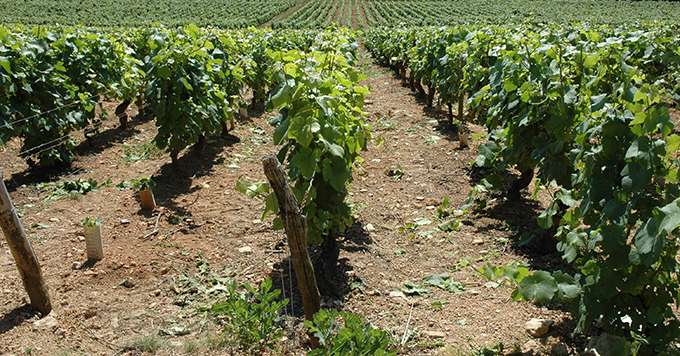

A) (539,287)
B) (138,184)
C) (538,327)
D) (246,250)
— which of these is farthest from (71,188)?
(539,287)

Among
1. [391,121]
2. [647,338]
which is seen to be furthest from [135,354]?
[391,121]

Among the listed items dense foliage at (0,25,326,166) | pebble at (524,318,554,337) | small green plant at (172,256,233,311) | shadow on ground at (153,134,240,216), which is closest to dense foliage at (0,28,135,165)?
dense foliage at (0,25,326,166)

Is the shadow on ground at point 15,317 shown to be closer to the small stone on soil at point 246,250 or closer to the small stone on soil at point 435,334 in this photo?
the small stone on soil at point 246,250

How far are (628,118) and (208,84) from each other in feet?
18.5

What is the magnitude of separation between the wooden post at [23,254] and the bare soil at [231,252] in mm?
143

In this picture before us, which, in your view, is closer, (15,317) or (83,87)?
(15,317)

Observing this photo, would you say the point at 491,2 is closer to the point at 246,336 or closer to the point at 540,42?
the point at 540,42

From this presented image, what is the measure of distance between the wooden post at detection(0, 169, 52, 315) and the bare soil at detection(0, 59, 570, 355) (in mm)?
143

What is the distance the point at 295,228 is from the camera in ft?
11.4

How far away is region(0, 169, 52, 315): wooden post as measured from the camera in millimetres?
3850

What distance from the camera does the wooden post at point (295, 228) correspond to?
335 cm

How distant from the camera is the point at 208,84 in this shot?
7.51m

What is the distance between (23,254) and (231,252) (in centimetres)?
177

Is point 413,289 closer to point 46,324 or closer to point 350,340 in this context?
point 350,340
